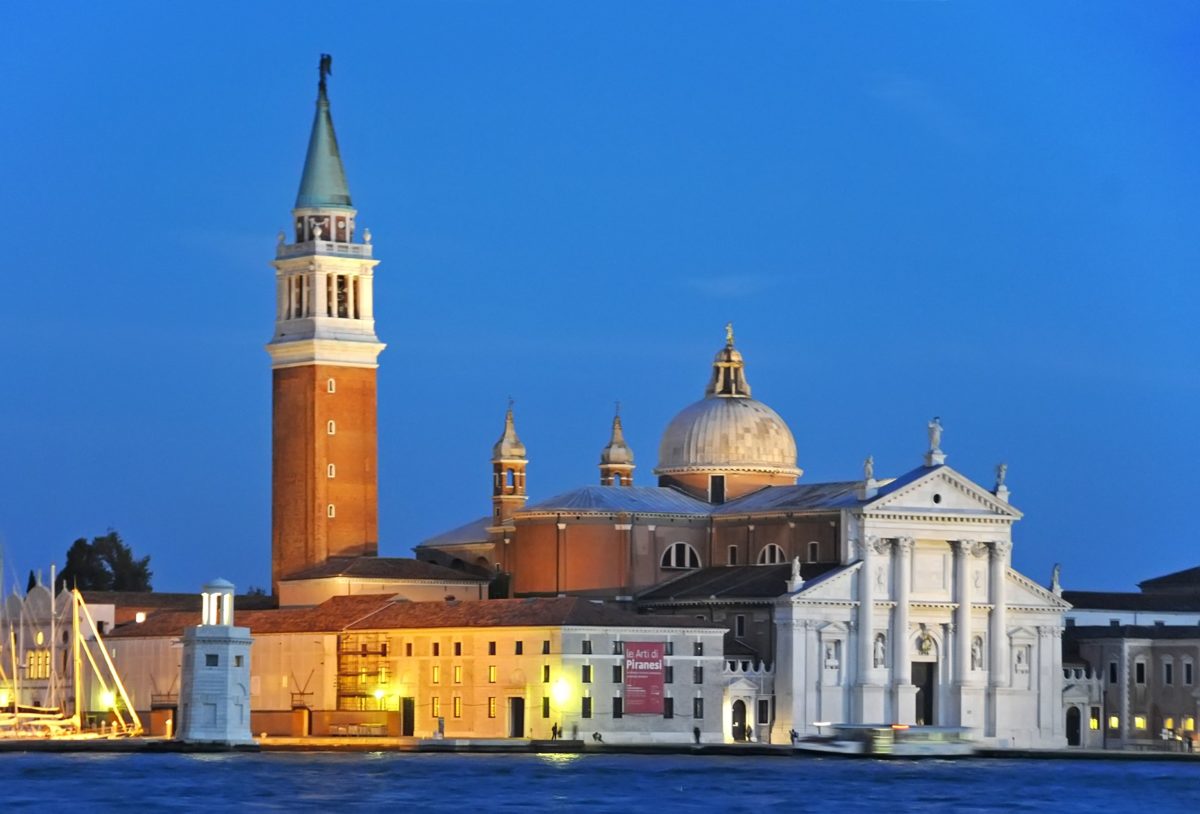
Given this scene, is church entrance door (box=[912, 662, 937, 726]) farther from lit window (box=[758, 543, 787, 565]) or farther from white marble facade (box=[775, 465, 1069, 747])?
lit window (box=[758, 543, 787, 565])

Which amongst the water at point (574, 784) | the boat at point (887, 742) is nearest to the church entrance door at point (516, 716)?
the water at point (574, 784)

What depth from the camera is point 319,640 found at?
11775cm

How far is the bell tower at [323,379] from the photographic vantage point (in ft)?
405

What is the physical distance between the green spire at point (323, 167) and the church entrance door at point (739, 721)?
22197 millimetres

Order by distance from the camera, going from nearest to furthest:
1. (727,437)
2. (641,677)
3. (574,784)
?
(574,784), (641,677), (727,437)

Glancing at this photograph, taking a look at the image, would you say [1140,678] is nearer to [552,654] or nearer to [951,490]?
[951,490]

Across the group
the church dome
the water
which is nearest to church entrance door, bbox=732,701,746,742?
the water

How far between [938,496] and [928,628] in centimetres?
433

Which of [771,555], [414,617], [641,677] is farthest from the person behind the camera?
[771,555]

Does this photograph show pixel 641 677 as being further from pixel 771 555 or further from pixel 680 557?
pixel 680 557

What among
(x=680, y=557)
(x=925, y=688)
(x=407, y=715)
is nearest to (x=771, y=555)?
(x=680, y=557)

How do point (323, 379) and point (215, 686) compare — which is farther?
point (323, 379)

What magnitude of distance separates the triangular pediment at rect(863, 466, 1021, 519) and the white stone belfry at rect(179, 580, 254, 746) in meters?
20.7

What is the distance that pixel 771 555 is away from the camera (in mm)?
123188
